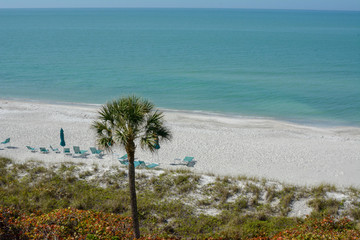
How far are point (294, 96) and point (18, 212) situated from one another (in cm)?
3300

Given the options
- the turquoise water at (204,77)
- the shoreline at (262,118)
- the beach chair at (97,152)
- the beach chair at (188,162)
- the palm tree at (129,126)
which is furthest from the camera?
the turquoise water at (204,77)

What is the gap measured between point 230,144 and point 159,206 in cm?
1173

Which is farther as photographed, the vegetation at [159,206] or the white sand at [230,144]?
the white sand at [230,144]

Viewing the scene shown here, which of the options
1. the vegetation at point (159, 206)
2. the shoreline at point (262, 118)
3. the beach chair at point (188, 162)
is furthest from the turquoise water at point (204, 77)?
the vegetation at point (159, 206)

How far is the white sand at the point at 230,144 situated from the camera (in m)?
19.7

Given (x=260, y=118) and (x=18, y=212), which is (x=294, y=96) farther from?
(x=18, y=212)

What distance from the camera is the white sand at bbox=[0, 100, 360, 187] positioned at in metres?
19.7

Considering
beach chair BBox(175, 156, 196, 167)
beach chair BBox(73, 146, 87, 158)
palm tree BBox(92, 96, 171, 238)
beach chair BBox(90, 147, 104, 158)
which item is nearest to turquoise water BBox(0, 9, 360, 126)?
beach chair BBox(175, 156, 196, 167)

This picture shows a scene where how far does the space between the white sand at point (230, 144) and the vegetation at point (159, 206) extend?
3466mm

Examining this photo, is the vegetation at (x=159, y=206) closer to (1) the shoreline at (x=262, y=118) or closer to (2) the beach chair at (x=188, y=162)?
(2) the beach chair at (x=188, y=162)

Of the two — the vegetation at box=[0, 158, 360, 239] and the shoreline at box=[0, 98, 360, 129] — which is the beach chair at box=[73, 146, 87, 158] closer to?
the vegetation at box=[0, 158, 360, 239]

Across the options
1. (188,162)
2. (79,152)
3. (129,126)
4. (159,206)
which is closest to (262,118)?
(188,162)

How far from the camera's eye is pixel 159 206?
13070mm

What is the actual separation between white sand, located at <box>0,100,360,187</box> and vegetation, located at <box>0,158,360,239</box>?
347 centimetres
